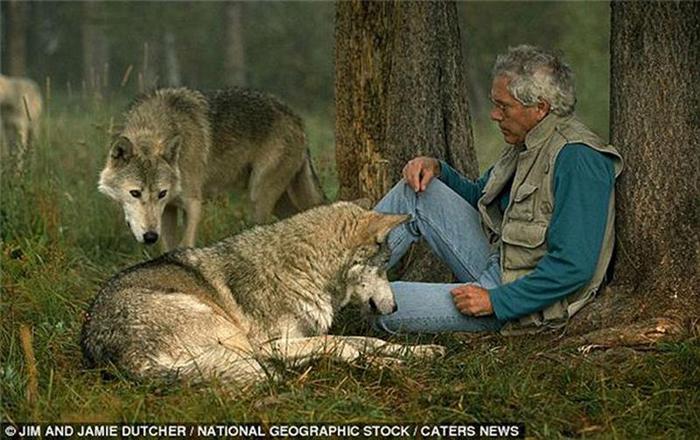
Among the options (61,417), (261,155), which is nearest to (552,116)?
(61,417)

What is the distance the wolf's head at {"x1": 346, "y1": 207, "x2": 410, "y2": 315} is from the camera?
4910mm

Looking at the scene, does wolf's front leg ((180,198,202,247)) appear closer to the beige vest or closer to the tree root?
the beige vest

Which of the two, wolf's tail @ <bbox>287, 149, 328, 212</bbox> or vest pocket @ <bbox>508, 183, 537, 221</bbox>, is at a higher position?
vest pocket @ <bbox>508, 183, 537, 221</bbox>

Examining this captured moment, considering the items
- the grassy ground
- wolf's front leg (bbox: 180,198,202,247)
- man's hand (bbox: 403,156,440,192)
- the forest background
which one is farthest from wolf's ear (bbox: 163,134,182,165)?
man's hand (bbox: 403,156,440,192)

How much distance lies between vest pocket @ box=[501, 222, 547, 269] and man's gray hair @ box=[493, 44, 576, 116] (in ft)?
1.90

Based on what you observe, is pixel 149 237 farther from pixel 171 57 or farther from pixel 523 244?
pixel 171 57

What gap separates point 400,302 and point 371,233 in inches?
20.7

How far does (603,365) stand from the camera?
4715 millimetres

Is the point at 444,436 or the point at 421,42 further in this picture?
the point at 421,42

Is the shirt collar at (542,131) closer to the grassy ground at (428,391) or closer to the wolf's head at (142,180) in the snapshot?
the grassy ground at (428,391)

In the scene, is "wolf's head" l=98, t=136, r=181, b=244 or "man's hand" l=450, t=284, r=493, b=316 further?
"wolf's head" l=98, t=136, r=181, b=244

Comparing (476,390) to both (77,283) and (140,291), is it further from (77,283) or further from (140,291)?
(77,283)

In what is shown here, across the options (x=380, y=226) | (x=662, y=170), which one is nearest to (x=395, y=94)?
(x=380, y=226)

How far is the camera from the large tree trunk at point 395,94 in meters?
6.22
